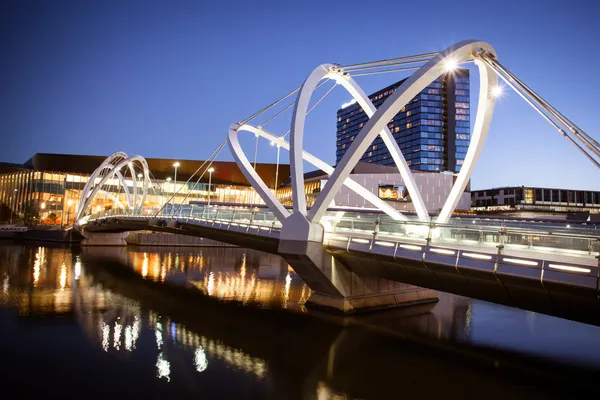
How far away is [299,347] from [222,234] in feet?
44.6

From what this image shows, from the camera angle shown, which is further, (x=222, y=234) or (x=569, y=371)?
(x=222, y=234)

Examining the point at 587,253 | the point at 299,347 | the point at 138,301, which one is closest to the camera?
the point at 587,253

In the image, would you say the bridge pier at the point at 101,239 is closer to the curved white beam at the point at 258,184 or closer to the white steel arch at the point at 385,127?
the curved white beam at the point at 258,184

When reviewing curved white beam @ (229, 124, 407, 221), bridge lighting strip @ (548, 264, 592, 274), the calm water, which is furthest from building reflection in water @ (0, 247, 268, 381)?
bridge lighting strip @ (548, 264, 592, 274)

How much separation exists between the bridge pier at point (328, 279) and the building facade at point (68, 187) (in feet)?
195

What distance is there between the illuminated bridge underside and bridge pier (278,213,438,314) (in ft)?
0.30

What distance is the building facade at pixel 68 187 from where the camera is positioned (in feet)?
273

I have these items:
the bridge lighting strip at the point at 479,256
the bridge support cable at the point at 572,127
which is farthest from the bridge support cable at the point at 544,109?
the bridge lighting strip at the point at 479,256

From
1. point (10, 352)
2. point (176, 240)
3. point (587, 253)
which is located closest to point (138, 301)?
point (10, 352)

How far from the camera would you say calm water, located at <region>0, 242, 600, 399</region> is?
11.9 metres

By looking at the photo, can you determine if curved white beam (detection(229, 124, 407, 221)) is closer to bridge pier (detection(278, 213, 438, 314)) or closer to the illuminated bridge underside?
the illuminated bridge underside

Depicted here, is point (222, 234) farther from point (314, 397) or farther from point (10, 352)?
point (314, 397)

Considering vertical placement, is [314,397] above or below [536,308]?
below

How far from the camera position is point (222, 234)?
27938 millimetres
